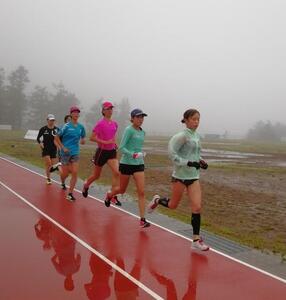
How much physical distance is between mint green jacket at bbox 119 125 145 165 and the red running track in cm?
126

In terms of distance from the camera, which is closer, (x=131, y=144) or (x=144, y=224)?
(x=131, y=144)

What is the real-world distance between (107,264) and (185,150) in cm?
212

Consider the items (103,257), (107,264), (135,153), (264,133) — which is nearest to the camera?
(107,264)

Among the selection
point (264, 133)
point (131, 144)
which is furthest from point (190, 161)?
point (264, 133)

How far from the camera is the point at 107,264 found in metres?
6.10

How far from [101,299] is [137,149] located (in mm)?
3614

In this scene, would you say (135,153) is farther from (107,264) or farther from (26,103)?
(26,103)

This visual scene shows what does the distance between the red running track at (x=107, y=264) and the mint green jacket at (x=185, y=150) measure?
1190mm

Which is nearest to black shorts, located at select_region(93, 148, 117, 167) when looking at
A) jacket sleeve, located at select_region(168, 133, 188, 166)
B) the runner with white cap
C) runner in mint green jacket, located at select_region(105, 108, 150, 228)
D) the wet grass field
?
runner in mint green jacket, located at select_region(105, 108, 150, 228)

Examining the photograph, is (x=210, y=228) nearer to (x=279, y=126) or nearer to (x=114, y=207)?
(x=114, y=207)

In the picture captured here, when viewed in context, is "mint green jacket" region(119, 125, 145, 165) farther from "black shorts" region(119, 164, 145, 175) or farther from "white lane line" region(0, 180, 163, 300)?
A: "white lane line" region(0, 180, 163, 300)

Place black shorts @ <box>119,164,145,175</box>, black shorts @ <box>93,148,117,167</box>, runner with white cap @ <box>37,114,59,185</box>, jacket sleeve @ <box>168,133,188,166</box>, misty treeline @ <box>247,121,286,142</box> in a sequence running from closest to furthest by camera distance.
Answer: jacket sleeve @ <box>168,133,188,166</box>
black shorts @ <box>119,164,145,175</box>
black shorts @ <box>93,148,117,167</box>
runner with white cap @ <box>37,114,59,185</box>
misty treeline @ <box>247,121,286,142</box>

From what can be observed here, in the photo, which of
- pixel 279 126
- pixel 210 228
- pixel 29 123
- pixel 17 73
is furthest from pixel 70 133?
pixel 279 126

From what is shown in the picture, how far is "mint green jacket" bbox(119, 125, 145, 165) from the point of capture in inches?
315
